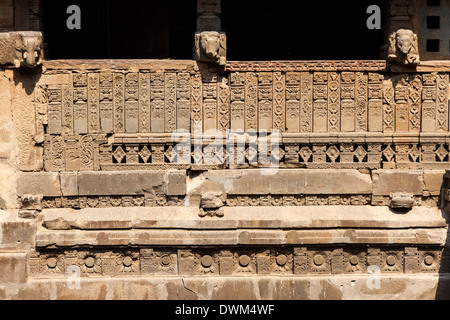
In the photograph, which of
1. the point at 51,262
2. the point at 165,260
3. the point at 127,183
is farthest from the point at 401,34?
the point at 51,262

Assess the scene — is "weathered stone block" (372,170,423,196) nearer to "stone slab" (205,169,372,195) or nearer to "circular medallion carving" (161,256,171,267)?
"stone slab" (205,169,372,195)

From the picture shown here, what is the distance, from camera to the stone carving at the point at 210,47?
677cm

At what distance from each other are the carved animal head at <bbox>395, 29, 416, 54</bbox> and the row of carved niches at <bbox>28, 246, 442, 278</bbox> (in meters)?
2.19

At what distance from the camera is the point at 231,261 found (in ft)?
23.2

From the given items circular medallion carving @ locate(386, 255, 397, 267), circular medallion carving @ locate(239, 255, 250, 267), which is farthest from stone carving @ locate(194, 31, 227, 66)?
circular medallion carving @ locate(386, 255, 397, 267)

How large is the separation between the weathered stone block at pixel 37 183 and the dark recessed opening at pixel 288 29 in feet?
12.6

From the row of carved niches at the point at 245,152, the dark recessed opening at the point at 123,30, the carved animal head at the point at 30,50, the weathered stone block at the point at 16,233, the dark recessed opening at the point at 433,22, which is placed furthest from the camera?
the dark recessed opening at the point at 123,30

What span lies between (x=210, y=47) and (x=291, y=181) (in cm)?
174

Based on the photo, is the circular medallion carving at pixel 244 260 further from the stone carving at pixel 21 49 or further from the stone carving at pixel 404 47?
the stone carving at pixel 21 49

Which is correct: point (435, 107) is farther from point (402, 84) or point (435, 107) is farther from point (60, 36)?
point (60, 36)

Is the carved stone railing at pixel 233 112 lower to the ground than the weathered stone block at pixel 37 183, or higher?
higher

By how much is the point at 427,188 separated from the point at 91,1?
5264 mm

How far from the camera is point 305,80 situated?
23.2ft

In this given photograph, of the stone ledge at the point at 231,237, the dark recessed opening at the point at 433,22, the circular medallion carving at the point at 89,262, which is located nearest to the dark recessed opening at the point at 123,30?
the stone ledge at the point at 231,237
